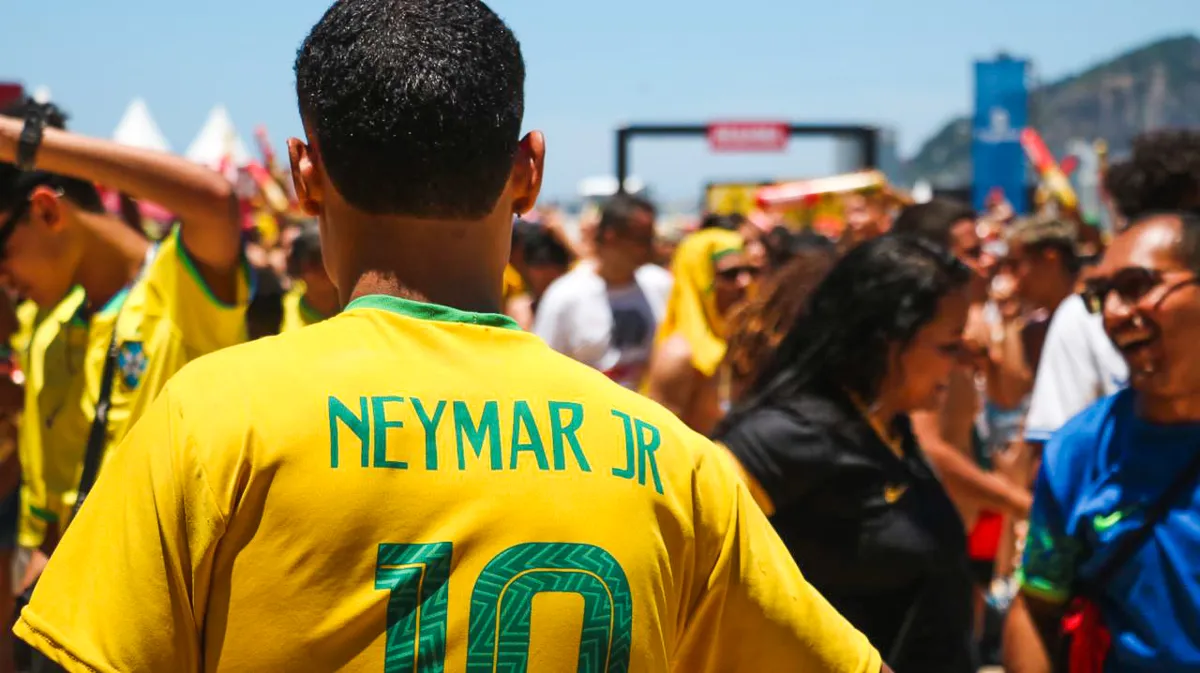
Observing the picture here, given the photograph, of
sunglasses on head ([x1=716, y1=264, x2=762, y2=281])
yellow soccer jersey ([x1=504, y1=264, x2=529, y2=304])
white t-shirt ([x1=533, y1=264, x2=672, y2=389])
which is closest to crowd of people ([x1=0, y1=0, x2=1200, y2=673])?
white t-shirt ([x1=533, y1=264, x2=672, y2=389])

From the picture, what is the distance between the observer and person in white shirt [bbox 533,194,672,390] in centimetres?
739

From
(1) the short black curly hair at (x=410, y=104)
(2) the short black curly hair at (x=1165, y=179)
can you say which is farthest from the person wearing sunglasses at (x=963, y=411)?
(1) the short black curly hair at (x=410, y=104)

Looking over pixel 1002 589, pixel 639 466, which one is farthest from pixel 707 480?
pixel 1002 589

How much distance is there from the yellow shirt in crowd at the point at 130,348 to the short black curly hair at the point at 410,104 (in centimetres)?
179

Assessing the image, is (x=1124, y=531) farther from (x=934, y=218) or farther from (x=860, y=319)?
(x=934, y=218)

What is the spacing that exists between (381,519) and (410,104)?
0.41 m

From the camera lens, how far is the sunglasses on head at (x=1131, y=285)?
2744 millimetres

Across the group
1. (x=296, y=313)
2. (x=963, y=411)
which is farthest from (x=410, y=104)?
(x=296, y=313)

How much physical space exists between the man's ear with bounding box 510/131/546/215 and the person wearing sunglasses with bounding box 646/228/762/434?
3947mm

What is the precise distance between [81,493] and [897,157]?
207ft

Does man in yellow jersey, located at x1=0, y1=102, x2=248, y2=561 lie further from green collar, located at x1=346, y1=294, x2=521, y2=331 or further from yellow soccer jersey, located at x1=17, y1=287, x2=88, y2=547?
green collar, located at x1=346, y1=294, x2=521, y2=331

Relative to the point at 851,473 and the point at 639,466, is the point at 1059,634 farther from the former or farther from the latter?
the point at 639,466

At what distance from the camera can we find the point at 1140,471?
2730 mm

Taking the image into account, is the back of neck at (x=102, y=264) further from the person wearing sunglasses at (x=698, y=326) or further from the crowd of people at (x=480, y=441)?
the person wearing sunglasses at (x=698, y=326)
